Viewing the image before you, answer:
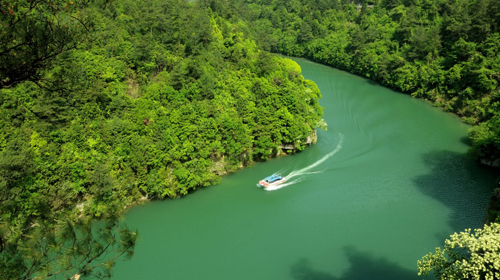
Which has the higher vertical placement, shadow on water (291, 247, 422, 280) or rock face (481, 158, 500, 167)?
rock face (481, 158, 500, 167)

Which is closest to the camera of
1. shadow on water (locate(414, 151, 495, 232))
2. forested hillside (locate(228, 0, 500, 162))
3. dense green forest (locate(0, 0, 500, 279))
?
dense green forest (locate(0, 0, 500, 279))

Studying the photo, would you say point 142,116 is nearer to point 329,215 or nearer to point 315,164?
point 315,164

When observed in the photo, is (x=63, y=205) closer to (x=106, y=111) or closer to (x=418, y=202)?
(x=106, y=111)

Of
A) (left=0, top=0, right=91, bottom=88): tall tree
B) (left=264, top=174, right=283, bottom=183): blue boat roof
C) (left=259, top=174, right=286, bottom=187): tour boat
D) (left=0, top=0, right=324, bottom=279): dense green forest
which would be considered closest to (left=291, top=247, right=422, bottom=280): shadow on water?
(left=259, top=174, right=286, bottom=187): tour boat

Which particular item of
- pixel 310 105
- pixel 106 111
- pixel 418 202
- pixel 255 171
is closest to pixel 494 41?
pixel 310 105

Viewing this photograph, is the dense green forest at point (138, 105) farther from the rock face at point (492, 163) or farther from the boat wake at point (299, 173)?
the boat wake at point (299, 173)

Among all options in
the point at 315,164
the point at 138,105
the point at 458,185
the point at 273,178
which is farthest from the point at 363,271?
the point at 138,105

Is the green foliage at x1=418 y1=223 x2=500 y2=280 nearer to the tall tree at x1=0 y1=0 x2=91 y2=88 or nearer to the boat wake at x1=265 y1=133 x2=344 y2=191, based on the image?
the tall tree at x1=0 y1=0 x2=91 y2=88

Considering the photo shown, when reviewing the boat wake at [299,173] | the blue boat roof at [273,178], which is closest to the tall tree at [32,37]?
the blue boat roof at [273,178]

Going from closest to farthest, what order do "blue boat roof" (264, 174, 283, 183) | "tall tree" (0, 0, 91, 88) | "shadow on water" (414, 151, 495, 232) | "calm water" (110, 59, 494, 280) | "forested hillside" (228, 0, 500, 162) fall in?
"tall tree" (0, 0, 91, 88) → "calm water" (110, 59, 494, 280) → "shadow on water" (414, 151, 495, 232) → "blue boat roof" (264, 174, 283, 183) → "forested hillside" (228, 0, 500, 162)
